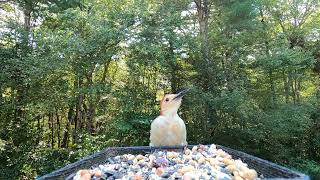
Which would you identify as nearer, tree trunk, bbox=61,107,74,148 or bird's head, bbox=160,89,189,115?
bird's head, bbox=160,89,189,115

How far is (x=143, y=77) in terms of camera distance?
8.05 m

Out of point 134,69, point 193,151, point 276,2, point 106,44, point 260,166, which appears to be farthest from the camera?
point 276,2

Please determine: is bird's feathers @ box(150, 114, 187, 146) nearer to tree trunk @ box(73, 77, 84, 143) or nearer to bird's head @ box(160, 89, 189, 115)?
bird's head @ box(160, 89, 189, 115)

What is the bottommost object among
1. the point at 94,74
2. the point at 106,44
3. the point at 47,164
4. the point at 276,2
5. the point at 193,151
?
the point at 47,164

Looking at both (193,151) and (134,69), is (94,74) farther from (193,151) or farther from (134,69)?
(193,151)

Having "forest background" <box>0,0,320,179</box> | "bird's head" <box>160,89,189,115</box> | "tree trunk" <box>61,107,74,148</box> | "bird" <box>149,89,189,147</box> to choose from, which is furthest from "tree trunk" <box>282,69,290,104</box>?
"bird" <box>149,89,189,147</box>

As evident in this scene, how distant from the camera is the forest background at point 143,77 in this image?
7164mm

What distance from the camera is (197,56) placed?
8000mm

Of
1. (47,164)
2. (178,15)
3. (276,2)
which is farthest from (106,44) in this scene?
(276,2)

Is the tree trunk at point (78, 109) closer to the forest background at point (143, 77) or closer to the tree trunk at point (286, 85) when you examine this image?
the forest background at point (143, 77)

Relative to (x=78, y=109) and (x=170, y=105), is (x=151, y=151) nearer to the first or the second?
(x=170, y=105)

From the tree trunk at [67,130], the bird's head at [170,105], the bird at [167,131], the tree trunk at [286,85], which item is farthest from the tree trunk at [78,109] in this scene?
the bird at [167,131]

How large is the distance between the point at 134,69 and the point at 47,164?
103 inches

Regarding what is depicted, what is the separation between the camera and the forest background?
716 cm
